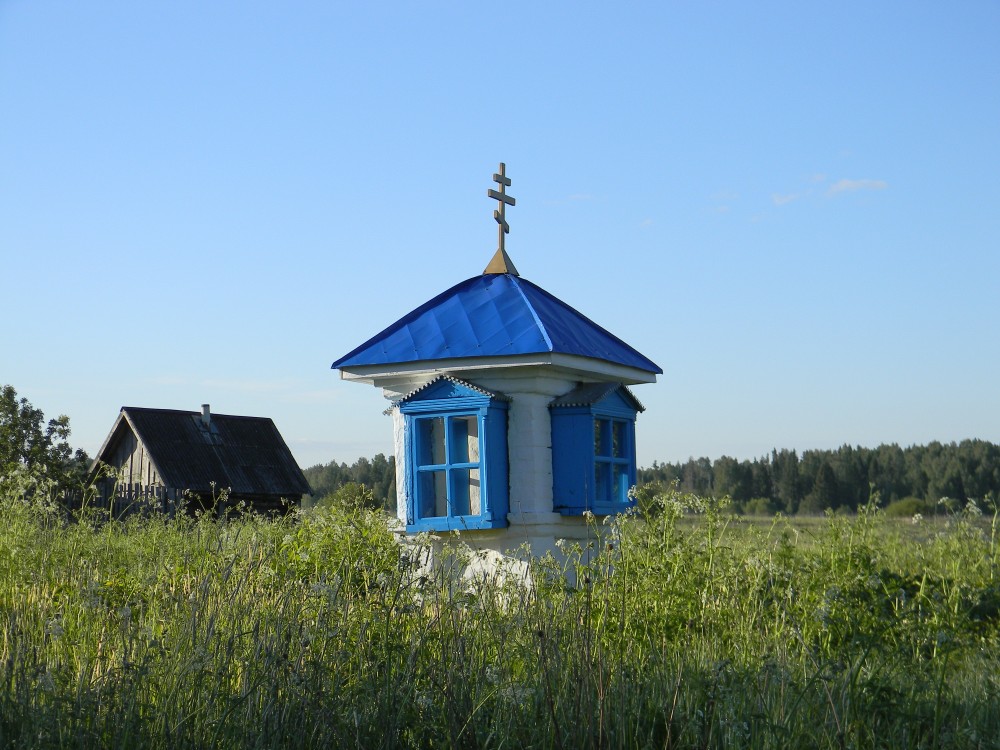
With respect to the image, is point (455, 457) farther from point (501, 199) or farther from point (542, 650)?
point (542, 650)

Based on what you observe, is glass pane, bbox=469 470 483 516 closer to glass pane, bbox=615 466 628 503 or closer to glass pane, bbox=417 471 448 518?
glass pane, bbox=417 471 448 518

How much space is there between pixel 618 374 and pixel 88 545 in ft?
15.7

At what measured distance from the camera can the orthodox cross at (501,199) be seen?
34.2 feet

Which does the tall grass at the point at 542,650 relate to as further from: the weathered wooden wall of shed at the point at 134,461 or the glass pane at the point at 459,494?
the weathered wooden wall of shed at the point at 134,461

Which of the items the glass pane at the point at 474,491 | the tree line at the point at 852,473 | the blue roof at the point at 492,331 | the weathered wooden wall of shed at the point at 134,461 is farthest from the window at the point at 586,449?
the tree line at the point at 852,473

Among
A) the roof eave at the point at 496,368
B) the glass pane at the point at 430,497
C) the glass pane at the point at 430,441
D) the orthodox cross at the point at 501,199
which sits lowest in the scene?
the glass pane at the point at 430,497

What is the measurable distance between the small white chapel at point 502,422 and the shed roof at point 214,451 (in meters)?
19.3

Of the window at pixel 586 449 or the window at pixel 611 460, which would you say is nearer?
the window at pixel 586 449

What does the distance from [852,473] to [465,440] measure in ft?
208

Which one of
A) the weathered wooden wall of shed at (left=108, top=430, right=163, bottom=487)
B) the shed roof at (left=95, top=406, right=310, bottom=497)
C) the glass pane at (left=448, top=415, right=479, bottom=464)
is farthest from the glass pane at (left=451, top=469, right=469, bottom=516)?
the weathered wooden wall of shed at (left=108, top=430, right=163, bottom=487)

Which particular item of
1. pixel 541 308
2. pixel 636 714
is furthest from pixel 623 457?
pixel 636 714

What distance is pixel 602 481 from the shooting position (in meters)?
9.67

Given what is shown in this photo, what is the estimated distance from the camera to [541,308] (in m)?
9.88

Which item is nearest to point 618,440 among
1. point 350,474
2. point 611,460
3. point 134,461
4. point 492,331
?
point 611,460
